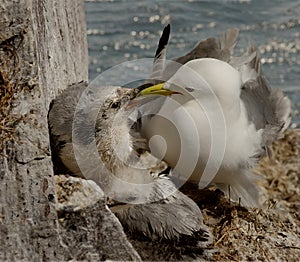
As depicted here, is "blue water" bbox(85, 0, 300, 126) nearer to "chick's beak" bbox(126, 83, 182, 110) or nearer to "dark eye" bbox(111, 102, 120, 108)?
"chick's beak" bbox(126, 83, 182, 110)

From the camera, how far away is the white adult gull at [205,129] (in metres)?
3.24

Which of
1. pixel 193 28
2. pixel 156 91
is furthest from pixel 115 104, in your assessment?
pixel 193 28

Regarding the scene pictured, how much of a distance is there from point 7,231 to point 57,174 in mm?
367

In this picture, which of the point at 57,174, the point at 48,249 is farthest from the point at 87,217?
the point at 57,174

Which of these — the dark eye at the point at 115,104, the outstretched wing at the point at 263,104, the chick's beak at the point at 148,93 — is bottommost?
the outstretched wing at the point at 263,104

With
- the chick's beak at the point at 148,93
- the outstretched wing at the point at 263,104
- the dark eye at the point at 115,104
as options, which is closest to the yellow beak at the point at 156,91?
the chick's beak at the point at 148,93

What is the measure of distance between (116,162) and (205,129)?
688 millimetres

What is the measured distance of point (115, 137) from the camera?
8.92ft

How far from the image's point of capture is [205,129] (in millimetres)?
3254

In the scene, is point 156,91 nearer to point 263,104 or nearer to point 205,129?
point 205,129

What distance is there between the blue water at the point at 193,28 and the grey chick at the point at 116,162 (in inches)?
96.7

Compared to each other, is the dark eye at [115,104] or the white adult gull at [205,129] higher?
the dark eye at [115,104]

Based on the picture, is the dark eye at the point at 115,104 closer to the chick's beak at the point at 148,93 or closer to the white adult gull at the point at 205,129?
the chick's beak at the point at 148,93

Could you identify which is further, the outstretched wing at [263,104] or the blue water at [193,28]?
the blue water at [193,28]
